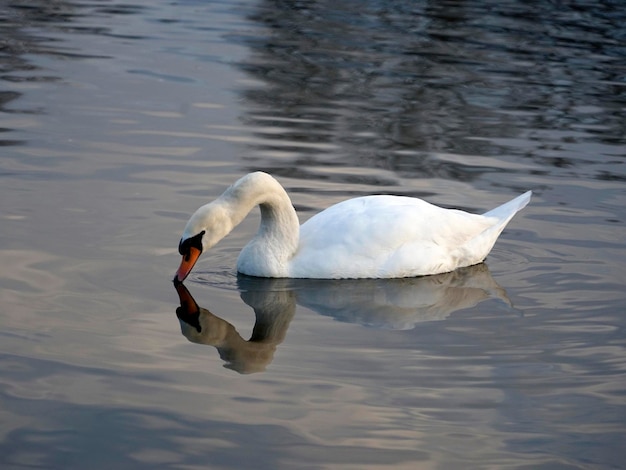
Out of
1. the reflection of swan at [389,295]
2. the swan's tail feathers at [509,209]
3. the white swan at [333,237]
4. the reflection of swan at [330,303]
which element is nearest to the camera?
the reflection of swan at [330,303]

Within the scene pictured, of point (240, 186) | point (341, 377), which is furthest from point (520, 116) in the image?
point (341, 377)

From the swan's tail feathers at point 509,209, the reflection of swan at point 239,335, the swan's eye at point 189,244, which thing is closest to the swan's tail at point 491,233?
the swan's tail feathers at point 509,209

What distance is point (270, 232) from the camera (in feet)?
30.9

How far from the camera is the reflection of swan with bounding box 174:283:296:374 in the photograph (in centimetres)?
781

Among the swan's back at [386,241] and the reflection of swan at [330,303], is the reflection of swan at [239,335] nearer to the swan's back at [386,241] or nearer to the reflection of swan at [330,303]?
the reflection of swan at [330,303]

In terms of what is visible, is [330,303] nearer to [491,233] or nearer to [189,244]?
[189,244]

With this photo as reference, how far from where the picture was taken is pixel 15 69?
1642 cm

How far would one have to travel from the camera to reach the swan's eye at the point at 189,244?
8922 millimetres

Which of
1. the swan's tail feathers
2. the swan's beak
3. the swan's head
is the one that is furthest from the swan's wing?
the swan's beak

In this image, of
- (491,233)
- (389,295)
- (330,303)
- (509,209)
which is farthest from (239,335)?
(509,209)

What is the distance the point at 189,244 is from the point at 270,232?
27.8 inches

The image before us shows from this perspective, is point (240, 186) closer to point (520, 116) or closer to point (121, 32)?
point (520, 116)

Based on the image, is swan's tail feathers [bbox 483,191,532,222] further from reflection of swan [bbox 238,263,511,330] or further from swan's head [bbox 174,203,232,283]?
swan's head [bbox 174,203,232,283]

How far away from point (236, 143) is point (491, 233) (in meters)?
3.90
